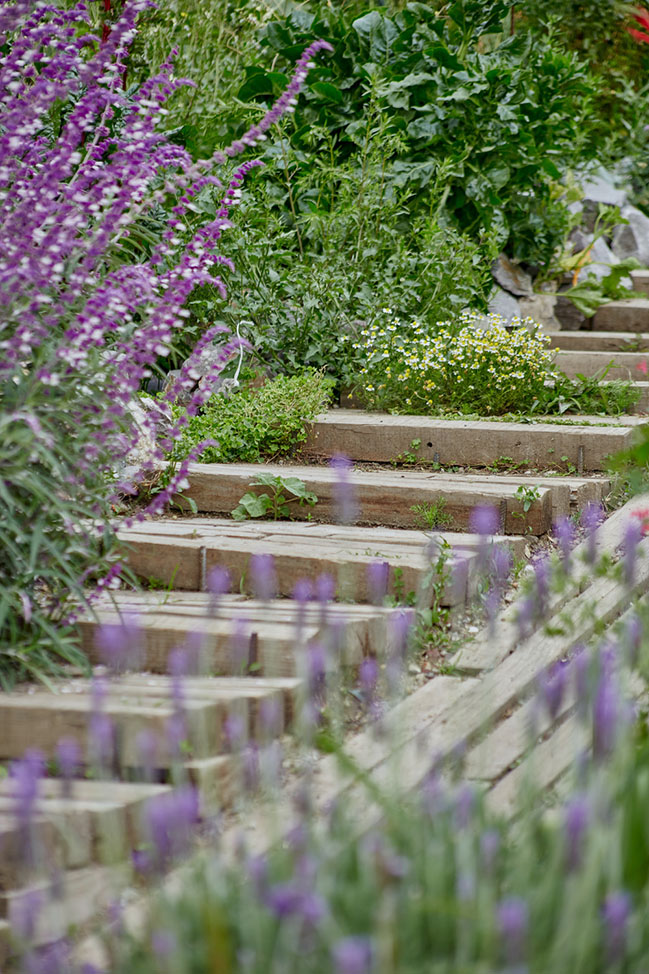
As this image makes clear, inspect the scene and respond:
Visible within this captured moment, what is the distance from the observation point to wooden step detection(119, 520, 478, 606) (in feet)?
9.20

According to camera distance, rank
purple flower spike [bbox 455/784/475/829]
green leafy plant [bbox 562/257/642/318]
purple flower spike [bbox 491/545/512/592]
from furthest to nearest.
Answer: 1. green leafy plant [bbox 562/257/642/318]
2. purple flower spike [bbox 491/545/512/592]
3. purple flower spike [bbox 455/784/475/829]

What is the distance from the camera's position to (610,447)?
12.6ft

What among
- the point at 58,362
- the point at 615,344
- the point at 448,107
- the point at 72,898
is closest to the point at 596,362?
the point at 615,344

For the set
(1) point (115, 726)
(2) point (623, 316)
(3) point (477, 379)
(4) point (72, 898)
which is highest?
(2) point (623, 316)

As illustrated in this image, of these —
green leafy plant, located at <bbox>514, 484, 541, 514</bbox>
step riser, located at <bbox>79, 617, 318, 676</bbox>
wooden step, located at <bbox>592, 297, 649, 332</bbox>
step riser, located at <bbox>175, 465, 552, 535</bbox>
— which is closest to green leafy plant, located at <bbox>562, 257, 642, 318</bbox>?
wooden step, located at <bbox>592, 297, 649, 332</bbox>

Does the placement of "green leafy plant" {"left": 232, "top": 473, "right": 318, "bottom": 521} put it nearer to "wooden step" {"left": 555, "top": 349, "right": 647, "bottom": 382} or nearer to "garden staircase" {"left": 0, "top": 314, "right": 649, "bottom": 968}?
"garden staircase" {"left": 0, "top": 314, "right": 649, "bottom": 968}

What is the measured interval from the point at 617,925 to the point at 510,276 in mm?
5205

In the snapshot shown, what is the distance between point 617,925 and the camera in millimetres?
1146

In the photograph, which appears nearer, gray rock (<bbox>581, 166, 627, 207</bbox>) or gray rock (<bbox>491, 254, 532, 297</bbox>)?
gray rock (<bbox>491, 254, 532, 297</bbox>)

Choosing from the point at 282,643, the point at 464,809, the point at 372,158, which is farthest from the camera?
the point at 372,158

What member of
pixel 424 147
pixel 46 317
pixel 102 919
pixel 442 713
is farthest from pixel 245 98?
pixel 102 919

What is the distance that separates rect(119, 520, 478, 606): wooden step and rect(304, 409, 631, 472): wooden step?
103 cm

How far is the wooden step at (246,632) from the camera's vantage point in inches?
94.7

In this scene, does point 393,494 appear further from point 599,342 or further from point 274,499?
point 599,342
